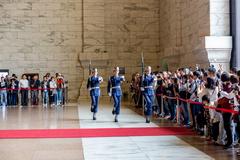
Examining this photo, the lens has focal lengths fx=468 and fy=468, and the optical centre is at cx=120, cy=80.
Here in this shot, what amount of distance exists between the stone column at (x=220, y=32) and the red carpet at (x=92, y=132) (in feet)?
12.8

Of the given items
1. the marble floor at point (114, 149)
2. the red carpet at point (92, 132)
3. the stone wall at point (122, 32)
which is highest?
the stone wall at point (122, 32)

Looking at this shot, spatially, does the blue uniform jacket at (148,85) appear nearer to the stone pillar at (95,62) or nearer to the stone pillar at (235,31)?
the stone pillar at (235,31)

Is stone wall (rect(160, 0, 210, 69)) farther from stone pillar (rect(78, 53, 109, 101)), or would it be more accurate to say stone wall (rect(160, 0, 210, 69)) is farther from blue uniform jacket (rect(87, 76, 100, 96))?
blue uniform jacket (rect(87, 76, 100, 96))

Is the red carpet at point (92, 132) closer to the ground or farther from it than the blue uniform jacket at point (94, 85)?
closer to the ground

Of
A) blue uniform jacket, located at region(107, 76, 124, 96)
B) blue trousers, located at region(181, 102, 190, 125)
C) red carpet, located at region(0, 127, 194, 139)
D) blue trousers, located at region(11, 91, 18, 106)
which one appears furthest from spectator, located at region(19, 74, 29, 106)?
blue trousers, located at region(181, 102, 190, 125)

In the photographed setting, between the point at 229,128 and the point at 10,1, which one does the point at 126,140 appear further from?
the point at 10,1

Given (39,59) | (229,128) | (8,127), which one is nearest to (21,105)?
(39,59)

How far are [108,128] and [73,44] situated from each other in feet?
48.2

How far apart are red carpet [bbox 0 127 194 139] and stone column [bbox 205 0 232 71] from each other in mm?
3897

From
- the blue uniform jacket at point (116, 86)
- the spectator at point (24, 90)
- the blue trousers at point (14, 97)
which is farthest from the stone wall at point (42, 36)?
the blue uniform jacket at point (116, 86)

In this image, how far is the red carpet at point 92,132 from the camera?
1249 cm

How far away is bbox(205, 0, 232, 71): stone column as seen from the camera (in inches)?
648

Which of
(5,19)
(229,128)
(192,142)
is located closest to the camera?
(229,128)

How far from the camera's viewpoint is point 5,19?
27.7m
